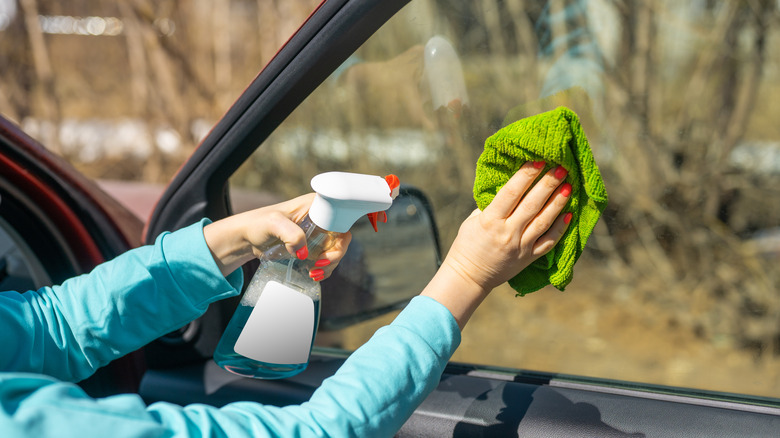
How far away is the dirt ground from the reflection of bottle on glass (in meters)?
1.85

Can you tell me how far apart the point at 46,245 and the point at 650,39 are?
2.99 meters

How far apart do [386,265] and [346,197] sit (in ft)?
2.75

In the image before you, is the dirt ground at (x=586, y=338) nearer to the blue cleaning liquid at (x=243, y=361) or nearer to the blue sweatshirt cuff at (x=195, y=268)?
the blue cleaning liquid at (x=243, y=361)

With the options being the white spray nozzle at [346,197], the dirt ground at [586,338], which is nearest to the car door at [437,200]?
the white spray nozzle at [346,197]

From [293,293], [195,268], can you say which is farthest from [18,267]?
[293,293]

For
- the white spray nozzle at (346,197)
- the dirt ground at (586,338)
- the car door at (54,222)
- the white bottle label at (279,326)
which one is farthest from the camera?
the dirt ground at (586,338)

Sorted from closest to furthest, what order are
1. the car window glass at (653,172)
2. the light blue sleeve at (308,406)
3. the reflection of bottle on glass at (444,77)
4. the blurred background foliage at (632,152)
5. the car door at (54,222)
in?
the light blue sleeve at (308,406), the reflection of bottle on glass at (444,77), the car door at (54,222), the blurred background foliage at (632,152), the car window glass at (653,172)

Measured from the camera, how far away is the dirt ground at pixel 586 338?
324 centimetres

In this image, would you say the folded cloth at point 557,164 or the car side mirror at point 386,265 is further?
the car side mirror at point 386,265

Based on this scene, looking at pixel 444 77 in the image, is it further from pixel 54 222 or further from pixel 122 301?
pixel 54 222

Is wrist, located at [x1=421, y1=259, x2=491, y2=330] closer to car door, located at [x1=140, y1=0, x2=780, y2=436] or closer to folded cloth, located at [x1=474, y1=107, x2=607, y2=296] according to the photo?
folded cloth, located at [x1=474, y1=107, x2=607, y2=296]

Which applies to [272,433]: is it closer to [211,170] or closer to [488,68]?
[211,170]

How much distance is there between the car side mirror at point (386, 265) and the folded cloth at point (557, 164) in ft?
1.91

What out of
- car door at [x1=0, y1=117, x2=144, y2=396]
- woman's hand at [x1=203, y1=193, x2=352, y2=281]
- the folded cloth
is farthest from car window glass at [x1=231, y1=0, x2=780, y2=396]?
the folded cloth
